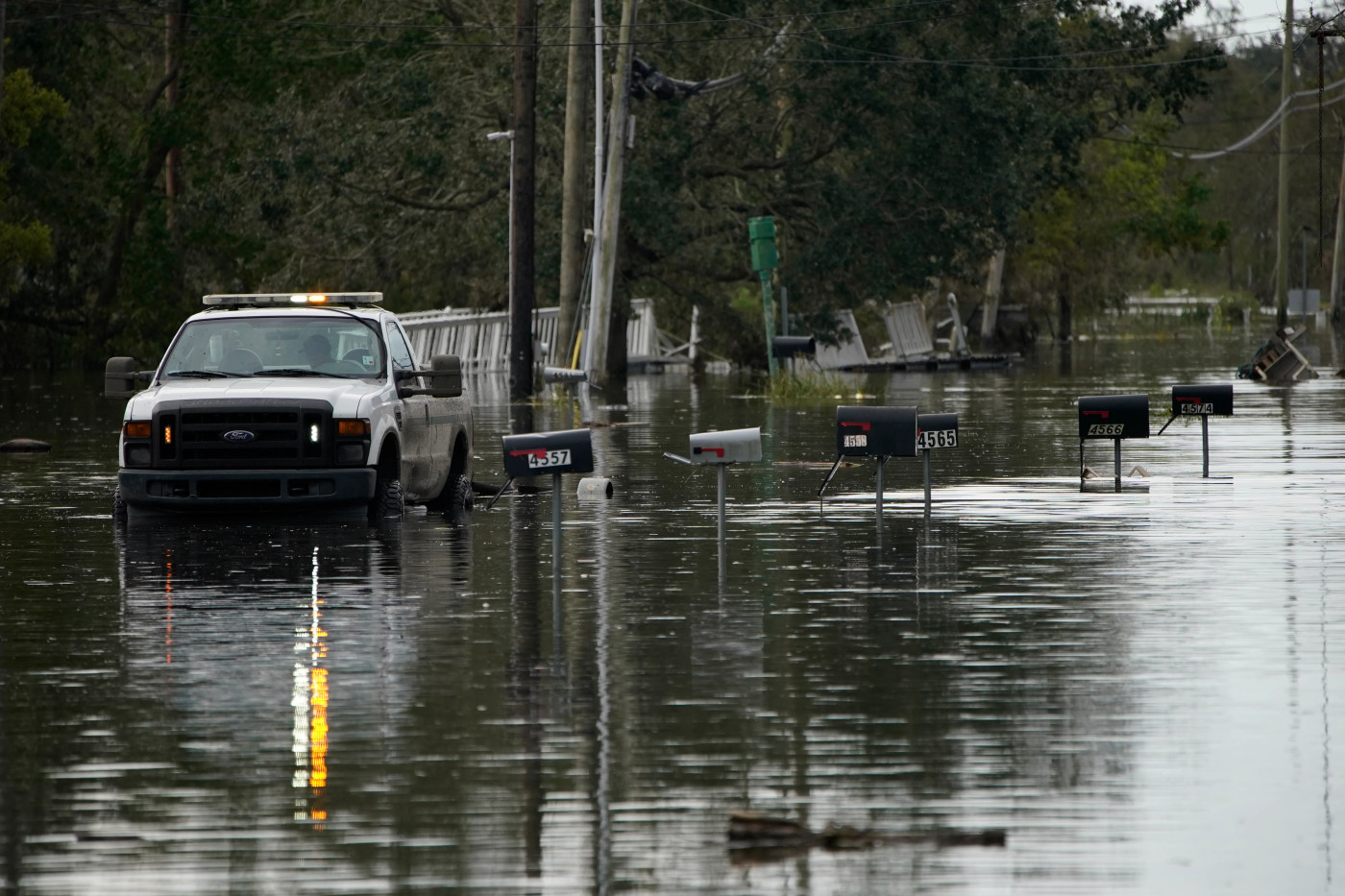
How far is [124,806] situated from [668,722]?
2.45 m

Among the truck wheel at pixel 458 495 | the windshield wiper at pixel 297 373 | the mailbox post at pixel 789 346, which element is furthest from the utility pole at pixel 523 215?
the windshield wiper at pixel 297 373

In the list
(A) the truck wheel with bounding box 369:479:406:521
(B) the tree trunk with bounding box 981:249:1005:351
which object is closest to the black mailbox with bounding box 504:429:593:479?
(A) the truck wheel with bounding box 369:479:406:521

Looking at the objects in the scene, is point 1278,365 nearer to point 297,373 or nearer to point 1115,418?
point 1115,418

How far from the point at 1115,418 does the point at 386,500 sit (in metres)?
6.29

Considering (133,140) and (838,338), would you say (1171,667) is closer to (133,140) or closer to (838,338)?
(838,338)

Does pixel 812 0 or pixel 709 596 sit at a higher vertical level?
pixel 812 0

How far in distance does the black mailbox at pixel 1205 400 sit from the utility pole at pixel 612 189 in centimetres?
2164

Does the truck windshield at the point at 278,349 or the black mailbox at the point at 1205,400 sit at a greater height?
the truck windshield at the point at 278,349

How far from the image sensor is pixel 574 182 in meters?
43.8

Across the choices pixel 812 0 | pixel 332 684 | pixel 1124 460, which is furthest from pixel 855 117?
pixel 332 684

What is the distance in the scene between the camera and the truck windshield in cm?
1969

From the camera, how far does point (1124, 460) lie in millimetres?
25922

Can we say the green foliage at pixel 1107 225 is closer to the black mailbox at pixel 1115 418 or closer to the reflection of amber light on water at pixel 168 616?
the black mailbox at pixel 1115 418

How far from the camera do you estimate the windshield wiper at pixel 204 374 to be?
64.1 ft
